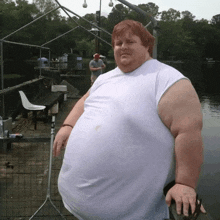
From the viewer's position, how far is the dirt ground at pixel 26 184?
144 inches

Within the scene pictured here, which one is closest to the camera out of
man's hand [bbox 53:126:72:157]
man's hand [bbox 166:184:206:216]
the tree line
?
man's hand [bbox 166:184:206:216]

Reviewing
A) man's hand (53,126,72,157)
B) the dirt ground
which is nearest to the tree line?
the dirt ground

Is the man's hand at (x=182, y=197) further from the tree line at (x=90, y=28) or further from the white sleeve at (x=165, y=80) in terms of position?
the tree line at (x=90, y=28)

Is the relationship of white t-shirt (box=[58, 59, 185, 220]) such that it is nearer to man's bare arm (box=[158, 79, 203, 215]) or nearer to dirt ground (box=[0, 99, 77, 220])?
man's bare arm (box=[158, 79, 203, 215])

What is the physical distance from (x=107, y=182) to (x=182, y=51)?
316 ft

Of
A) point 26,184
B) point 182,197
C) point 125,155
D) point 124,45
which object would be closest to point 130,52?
point 124,45

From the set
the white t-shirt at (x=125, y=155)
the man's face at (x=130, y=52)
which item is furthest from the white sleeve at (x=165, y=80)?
the man's face at (x=130, y=52)

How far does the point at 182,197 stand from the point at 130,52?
35.9 inches

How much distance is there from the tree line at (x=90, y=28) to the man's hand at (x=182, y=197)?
41.3 m

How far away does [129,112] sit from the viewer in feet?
6.25

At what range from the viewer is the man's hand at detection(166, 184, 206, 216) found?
1.70m

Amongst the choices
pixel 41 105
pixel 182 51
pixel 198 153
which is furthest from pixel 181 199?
pixel 182 51

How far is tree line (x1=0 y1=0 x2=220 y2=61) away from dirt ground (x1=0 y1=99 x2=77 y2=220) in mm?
37468

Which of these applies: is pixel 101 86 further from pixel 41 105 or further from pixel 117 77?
pixel 41 105
